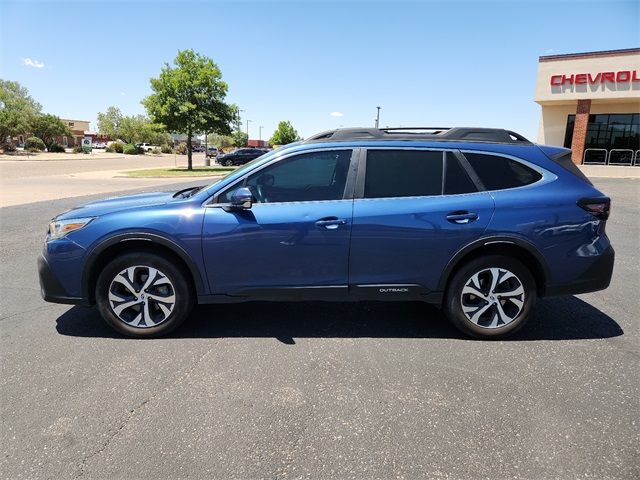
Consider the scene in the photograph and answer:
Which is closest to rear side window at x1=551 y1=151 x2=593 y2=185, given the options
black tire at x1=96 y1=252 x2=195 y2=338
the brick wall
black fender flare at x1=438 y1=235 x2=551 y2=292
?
black fender flare at x1=438 y1=235 x2=551 y2=292

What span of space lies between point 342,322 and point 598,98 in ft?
96.4

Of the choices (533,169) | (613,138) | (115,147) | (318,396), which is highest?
(613,138)

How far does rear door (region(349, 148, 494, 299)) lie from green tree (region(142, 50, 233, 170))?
91.2 ft

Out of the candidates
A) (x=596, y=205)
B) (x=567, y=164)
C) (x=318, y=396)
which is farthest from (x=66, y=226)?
(x=596, y=205)

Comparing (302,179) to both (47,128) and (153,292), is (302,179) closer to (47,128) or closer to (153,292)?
(153,292)

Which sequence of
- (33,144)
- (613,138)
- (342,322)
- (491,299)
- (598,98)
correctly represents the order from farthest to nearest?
(33,144), (613,138), (598,98), (342,322), (491,299)

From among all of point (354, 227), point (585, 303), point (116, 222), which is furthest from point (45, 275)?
point (585, 303)

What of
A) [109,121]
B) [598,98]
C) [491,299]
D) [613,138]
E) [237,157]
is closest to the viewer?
[491,299]

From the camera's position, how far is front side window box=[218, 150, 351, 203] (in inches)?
150

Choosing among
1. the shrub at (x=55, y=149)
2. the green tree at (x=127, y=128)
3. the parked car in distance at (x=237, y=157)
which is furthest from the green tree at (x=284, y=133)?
the parked car in distance at (x=237, y=157)

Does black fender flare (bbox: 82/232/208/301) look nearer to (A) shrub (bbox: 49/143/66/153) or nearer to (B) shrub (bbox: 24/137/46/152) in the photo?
(B) shrub (bbox: 24/137/46/152)

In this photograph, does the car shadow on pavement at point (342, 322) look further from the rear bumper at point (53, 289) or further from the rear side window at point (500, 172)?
the rear side window at point (500, 172)

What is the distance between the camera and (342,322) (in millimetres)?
4266

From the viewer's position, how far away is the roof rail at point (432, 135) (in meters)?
4.02
